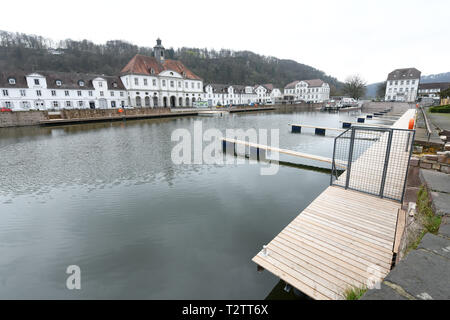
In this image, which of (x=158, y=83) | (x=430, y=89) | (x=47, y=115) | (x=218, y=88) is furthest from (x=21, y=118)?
(x=430, y=89)

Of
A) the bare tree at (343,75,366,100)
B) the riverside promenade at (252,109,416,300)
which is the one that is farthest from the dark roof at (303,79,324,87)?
the riverside promenade at (252,109,416,300)

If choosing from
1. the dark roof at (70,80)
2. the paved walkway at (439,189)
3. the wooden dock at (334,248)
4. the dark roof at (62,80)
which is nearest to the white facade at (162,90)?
the dark roof at (62,80)

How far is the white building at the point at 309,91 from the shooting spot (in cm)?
9575

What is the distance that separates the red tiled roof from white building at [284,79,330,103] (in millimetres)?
53406

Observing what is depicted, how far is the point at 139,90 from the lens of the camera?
52469mm

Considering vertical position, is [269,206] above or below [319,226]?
below

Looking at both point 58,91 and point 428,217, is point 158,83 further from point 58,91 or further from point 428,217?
point 428,217

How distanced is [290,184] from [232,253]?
5.53 meters

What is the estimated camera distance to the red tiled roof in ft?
171

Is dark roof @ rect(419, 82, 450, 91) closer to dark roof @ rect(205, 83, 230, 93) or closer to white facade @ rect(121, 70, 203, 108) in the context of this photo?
dark roof @ rect(205, 83, 230, 93)

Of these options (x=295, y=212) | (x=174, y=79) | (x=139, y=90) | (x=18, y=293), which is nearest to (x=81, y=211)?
(x=18, y=293)

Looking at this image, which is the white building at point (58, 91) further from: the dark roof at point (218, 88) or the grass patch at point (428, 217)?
the grass patch at point (428, 217)

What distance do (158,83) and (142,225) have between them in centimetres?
5528

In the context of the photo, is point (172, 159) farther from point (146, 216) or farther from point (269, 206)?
point (269, 206)
